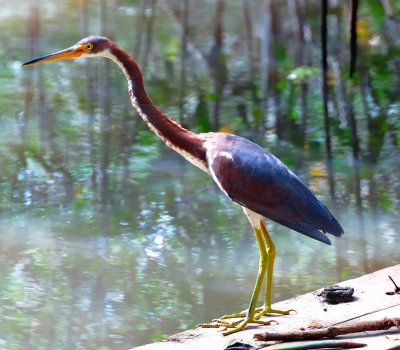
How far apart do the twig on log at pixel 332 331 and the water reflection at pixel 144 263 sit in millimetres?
1297

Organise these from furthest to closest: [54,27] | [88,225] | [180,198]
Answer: [54,27] < [180,198] < [88,225]

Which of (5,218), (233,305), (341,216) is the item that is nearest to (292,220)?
(233,305)

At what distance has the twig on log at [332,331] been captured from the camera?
15.0 ft

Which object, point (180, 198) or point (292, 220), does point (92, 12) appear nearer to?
point (180, 198)

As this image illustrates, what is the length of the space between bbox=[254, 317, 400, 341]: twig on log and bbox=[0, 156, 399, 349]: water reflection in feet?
4.25

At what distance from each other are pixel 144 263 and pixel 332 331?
7.75ft

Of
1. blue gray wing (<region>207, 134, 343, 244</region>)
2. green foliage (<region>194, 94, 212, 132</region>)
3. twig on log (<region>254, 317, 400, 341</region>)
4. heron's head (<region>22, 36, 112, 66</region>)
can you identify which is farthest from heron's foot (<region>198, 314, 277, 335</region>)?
green foliage (<region>194, 94, 212, 132</region>)

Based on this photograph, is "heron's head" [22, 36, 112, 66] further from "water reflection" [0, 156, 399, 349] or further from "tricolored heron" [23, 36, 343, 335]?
"water reflection" [0, 156, 399, 349]

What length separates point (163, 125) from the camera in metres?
5.46

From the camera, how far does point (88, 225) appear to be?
24.4 ft

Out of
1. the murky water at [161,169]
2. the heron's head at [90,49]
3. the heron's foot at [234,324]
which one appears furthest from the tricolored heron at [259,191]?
the murky water at [161,169]

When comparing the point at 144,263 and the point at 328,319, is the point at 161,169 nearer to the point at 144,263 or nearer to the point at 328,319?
the point at 144,263

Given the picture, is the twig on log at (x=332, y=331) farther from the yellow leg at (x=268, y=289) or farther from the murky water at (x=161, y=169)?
the murky water at (x=161, y=169)

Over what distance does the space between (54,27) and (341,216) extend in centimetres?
627
